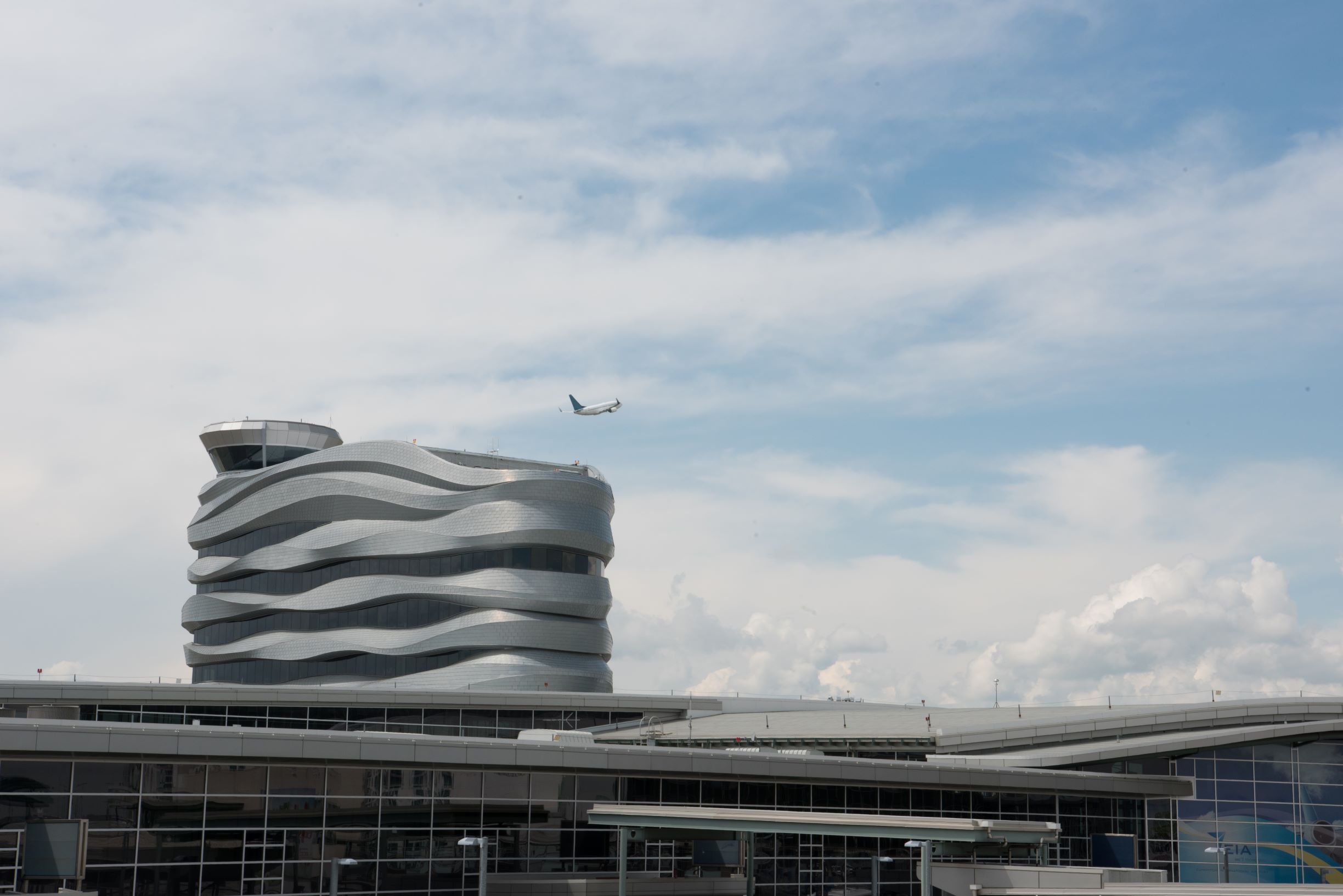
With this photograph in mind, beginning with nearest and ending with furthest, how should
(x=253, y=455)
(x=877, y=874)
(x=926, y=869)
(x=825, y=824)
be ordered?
1. (x=926, y=869)
2. (x=825, y=824)
3. (x=877, y=874)
4. (x=253, y=455)

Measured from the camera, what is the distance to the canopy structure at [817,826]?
40.7 meters

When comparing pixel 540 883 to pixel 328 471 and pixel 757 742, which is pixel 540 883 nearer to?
pixel 757 742

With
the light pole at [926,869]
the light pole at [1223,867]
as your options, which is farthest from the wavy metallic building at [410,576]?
the light pole at [926,869]

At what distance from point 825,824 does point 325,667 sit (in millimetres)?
72708

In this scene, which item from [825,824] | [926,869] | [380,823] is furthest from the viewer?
[380,823]

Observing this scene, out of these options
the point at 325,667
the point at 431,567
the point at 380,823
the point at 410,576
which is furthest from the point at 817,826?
the point at 325,667

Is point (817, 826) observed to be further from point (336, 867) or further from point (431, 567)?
point (431, 567)

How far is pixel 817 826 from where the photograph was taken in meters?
42.8

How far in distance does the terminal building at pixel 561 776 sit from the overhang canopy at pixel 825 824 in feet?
0.35

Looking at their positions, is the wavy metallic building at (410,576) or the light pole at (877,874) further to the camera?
the wavy metallic building at (410,576)

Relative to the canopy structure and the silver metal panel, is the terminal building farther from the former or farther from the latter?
the silver metal panel

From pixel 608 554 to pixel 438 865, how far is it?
215 feet

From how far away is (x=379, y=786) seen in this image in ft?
154

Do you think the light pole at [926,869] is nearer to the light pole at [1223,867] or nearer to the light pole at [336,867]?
the light pole at [336,867]
